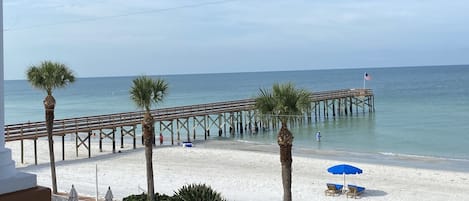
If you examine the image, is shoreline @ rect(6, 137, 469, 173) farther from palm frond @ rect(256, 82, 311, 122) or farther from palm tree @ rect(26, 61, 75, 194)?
palm frond @ rect(256, 82, 311, 122)

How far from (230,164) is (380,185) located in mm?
8378

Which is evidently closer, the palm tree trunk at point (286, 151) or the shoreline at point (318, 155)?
the palm tree trunk at point (286, 151)

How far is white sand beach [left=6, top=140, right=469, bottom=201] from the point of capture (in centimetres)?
1978

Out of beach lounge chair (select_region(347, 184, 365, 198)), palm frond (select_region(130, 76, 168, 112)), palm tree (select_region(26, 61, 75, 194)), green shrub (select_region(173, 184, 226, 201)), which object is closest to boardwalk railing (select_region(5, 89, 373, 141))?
palm tree (select_region(26, 61, 75, 194))

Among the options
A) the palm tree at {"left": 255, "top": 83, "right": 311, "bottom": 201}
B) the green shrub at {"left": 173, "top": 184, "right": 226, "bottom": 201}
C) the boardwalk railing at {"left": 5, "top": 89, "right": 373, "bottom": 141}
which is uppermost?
the palm tree at {"left": 255, "top": 83, "right": 311, "bottom": 201}

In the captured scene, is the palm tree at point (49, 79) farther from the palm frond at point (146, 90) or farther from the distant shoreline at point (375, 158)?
the distant shoreline at point (375, 158)

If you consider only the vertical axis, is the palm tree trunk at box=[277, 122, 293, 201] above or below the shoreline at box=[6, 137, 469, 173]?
above

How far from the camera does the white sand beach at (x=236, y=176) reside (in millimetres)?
19781

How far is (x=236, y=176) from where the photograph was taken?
23484mm

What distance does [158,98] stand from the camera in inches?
584

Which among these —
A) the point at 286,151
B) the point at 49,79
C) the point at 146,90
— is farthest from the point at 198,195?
the point at 49,79

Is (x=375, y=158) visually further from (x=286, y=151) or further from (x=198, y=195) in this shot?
(x=198, y=195)

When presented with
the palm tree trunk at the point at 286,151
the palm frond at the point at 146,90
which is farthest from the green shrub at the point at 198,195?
the palm frond at the point at 146,90

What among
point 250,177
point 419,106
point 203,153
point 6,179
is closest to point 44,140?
point 203,153
